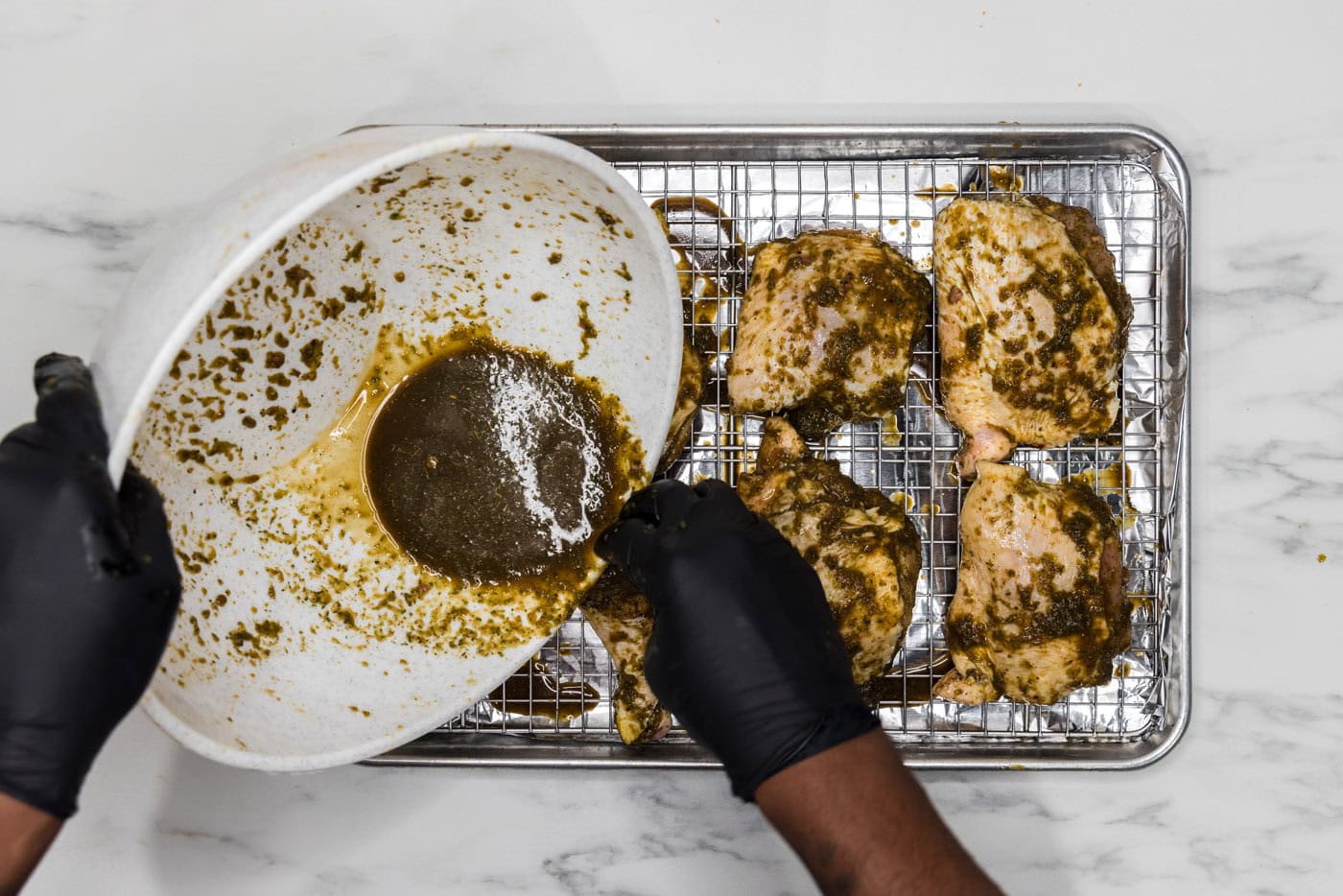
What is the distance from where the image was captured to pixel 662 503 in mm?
1590

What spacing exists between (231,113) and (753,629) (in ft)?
5.00

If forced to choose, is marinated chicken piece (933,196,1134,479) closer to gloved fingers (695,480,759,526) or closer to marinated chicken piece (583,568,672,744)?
gloved fingers (695,480,759,526)

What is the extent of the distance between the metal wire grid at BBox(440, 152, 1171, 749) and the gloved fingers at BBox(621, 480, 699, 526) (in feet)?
0.93

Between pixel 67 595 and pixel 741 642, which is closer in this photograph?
pixel 67 595

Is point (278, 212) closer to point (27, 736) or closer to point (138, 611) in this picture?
point (138, 611)

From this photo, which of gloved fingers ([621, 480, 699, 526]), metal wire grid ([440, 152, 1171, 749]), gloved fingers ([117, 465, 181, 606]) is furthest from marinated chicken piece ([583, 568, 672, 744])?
gloved fingers ([117, 465, 181, 606])

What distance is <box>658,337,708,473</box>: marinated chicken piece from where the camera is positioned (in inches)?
69.2

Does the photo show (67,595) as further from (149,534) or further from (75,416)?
(75,416)

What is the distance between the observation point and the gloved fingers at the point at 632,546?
1.56 meters

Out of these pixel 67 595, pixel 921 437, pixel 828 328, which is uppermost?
pixel 828 328

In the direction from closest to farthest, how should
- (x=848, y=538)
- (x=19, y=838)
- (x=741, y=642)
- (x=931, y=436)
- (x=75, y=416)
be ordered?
(x=75, y=416), (x=19, y=838), (x=741, y=642), (x=848, y=538), (x=931, y=436)

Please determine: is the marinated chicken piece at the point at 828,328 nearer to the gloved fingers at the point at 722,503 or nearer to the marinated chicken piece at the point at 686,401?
the marinated chicken piece at the point at 686,401

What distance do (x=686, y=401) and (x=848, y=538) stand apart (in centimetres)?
41

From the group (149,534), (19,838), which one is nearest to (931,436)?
(149,534)
